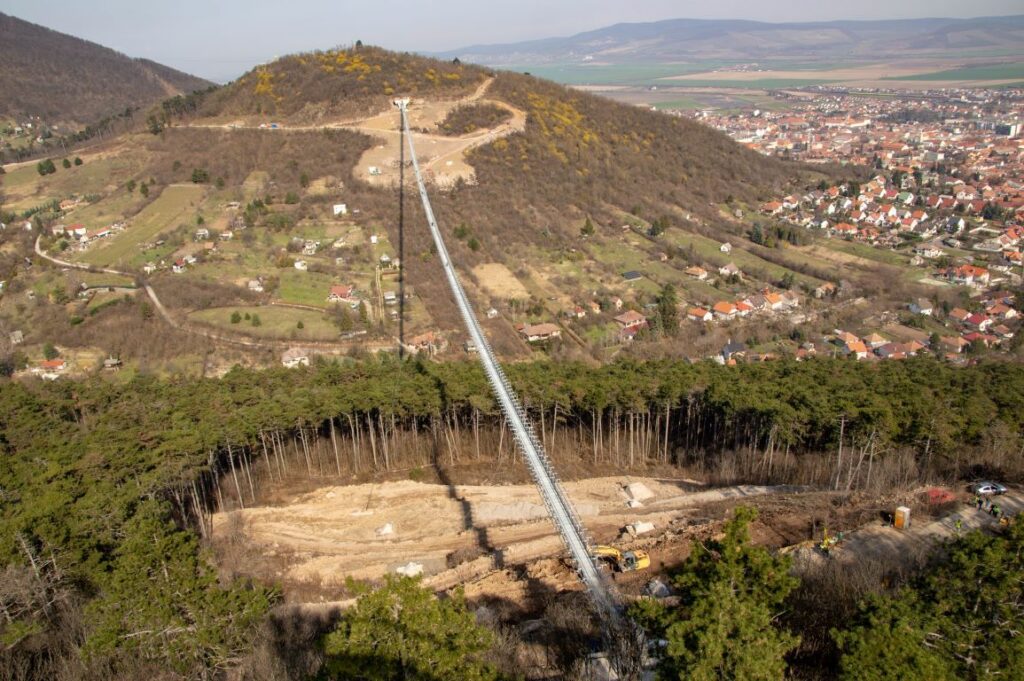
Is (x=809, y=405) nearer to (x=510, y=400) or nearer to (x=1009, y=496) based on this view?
(x=1009, y=496)

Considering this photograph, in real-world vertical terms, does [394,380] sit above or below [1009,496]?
above

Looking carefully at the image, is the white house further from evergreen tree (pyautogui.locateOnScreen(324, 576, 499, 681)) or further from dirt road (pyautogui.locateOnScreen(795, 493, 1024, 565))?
evergreen tree (pyautogui.locateOnScreen(324, 576, 499, 681))

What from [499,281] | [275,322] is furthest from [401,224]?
[275,322]

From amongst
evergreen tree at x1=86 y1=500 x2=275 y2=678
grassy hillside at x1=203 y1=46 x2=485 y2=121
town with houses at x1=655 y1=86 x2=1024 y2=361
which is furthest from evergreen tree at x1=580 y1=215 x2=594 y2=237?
evergreen tree at x1=86 y1=500 x2=275 y2=678

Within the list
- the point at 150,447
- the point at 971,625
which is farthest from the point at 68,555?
the point at 971,625

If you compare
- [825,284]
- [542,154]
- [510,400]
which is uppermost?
[542,154]

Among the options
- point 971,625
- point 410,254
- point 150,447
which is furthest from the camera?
point 410,254

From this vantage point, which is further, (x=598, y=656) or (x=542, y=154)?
(x=542, y=154)
